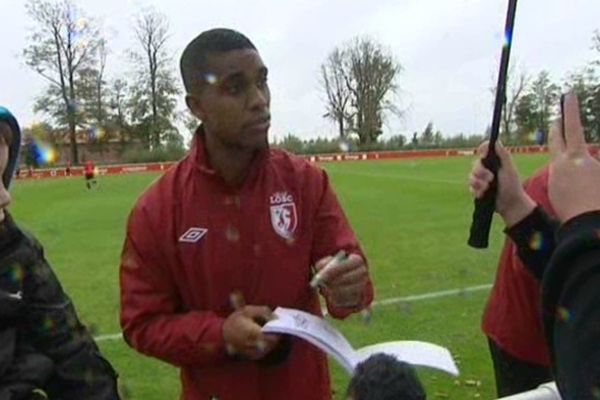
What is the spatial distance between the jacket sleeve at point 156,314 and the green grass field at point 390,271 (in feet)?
1.43

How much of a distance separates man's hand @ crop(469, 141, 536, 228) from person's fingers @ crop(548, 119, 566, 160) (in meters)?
0.50

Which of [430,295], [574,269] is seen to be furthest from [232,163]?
[430,295]

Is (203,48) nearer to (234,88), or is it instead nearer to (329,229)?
(234,88)

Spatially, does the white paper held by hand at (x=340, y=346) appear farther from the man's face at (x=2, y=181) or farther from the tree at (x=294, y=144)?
the tree at (x=294, y=144)

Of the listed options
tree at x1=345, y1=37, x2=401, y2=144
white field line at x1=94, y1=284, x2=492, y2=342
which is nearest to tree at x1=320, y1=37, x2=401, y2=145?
tree at x1=345, y1=37, x2=401, y2=144

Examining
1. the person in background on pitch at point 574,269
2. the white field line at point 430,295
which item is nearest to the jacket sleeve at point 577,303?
the person in background on pitch at point 574,269

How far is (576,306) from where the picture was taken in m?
1.26

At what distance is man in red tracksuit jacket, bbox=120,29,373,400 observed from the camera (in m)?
2.60

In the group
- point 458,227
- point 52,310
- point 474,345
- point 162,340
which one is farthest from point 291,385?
point 458,227

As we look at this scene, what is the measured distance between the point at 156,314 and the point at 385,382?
1085mm

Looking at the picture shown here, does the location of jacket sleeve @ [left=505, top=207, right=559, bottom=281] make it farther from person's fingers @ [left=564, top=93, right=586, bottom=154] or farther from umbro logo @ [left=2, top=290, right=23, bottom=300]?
umbro logo @ [left=2, top=290, right=23, bottom=300]

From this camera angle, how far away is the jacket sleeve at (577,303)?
1240 mm

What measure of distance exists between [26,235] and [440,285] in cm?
797

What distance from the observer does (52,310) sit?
2168 mm
